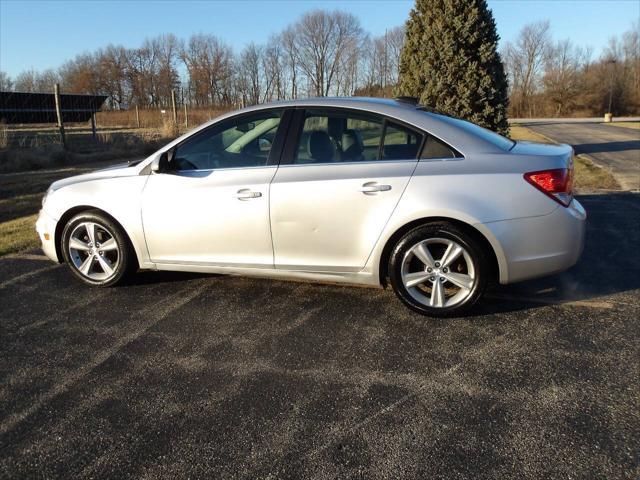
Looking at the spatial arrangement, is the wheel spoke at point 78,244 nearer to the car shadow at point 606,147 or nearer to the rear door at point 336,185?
the rear door at point 336,185

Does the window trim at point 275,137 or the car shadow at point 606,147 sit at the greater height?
the window trim at point 275,137

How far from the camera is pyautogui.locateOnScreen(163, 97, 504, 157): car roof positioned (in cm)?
359

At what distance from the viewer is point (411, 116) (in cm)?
373

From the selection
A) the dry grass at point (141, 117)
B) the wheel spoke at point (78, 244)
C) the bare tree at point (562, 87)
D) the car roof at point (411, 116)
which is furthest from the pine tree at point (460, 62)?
the bare tree at point (562, 87)

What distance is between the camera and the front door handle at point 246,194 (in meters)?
3.84

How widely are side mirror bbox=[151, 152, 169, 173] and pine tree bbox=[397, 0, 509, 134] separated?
854 cm

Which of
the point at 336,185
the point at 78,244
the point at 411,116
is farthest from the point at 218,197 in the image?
the point at 411,116

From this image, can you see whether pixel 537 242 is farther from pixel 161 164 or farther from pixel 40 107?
pixel 40 107

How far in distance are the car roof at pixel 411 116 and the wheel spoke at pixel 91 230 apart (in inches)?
40.3

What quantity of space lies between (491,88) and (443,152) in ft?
29.5

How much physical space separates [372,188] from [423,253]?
61 cm

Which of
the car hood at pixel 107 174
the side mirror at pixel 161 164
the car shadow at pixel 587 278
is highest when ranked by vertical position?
the side mirror at pixel 161 164

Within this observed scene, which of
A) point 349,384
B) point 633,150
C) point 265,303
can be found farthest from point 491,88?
point 349,384

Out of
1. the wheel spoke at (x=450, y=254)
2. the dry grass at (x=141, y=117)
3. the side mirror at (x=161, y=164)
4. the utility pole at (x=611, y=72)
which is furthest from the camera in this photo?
the utility pole at (x=611, y=72)
